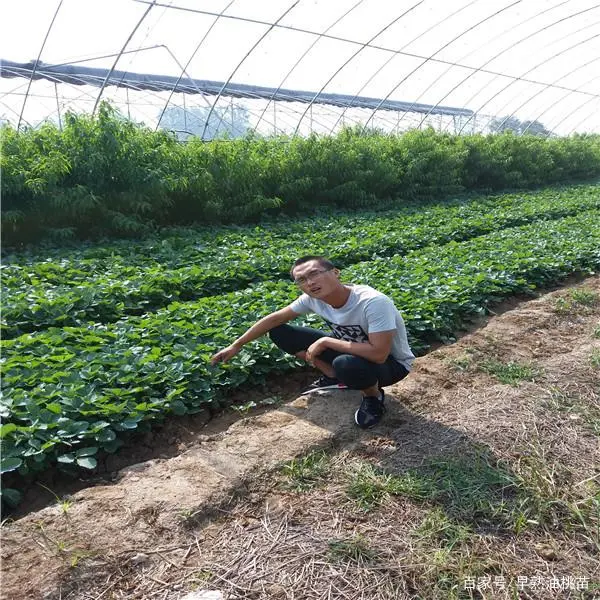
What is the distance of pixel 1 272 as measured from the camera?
560cm

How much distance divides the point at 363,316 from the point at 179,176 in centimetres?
662

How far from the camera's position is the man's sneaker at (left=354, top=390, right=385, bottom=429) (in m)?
3.16

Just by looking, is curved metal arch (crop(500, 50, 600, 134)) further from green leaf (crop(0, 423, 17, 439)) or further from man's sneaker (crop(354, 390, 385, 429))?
green leaf (crop(0, 423, 17, 439))

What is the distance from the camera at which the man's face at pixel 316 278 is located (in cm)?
295

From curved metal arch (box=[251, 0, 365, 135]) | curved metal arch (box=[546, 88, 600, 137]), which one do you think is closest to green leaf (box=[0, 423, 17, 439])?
curved metal arch (box=[251, 0, 365, 135])

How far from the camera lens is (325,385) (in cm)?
367

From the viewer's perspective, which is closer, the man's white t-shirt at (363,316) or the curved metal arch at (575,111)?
the man's white t-shirt at (363,316)

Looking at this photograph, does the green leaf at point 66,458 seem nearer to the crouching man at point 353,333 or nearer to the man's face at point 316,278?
the crouching man at point 353,333

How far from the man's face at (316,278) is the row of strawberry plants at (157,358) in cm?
97

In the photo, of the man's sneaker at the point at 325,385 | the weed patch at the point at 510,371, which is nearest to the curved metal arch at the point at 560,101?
the weed patch at the point at 510,371

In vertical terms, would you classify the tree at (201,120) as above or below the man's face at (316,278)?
above

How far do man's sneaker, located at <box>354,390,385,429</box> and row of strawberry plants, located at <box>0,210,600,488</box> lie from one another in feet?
2.68

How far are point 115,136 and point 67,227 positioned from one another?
5.10ft

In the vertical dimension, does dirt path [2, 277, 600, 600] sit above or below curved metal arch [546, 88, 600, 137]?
below
